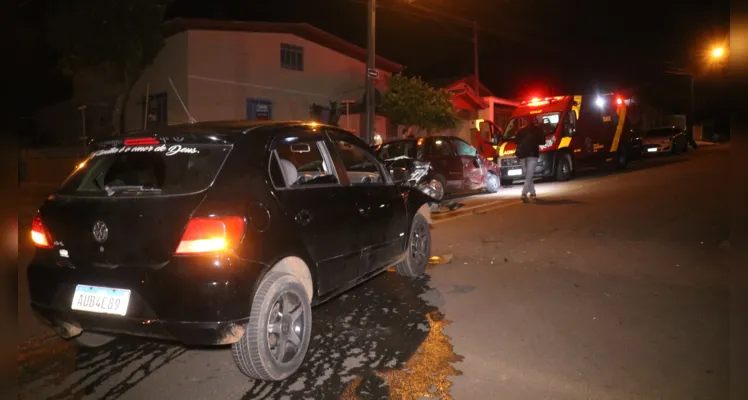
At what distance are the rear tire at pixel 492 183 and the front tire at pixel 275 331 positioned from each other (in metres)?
11.6

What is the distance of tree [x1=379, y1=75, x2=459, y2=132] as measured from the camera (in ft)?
79.6

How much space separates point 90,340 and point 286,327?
1855mm

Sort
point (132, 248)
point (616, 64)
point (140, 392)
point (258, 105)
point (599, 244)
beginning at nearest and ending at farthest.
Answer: point (132, 248)
point (140, 392)
point (599, 244)
point (258, 105)
point (616, 64)

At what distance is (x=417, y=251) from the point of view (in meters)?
6.54

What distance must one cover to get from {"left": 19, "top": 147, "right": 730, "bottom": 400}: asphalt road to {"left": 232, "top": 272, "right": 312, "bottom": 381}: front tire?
0.15 m

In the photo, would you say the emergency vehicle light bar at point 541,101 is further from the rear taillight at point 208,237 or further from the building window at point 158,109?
the rear taillight at point 208,237

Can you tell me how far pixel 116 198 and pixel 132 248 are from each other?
1.33ft

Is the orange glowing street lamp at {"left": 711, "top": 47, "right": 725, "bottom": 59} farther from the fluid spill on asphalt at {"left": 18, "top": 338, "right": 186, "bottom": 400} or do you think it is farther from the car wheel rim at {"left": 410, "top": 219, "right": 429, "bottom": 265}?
the fluid spill on asphalt at {"left": 18, "top": 338, "right": 186, "bottom": 400}

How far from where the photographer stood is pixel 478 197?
14398 mm

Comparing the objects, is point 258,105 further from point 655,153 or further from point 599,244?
point 655,153

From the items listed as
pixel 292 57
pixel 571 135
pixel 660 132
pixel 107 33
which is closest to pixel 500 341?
pixel 571 135

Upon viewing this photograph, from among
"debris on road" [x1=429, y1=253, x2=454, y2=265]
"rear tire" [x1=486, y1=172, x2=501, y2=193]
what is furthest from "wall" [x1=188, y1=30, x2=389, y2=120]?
"debris on road" [x1=429, y1=253, x2=454, y2=265]

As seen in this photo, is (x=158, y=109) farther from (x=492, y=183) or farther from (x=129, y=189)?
(x=129, y=189)

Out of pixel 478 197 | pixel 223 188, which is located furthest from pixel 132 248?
pixel 478 197
